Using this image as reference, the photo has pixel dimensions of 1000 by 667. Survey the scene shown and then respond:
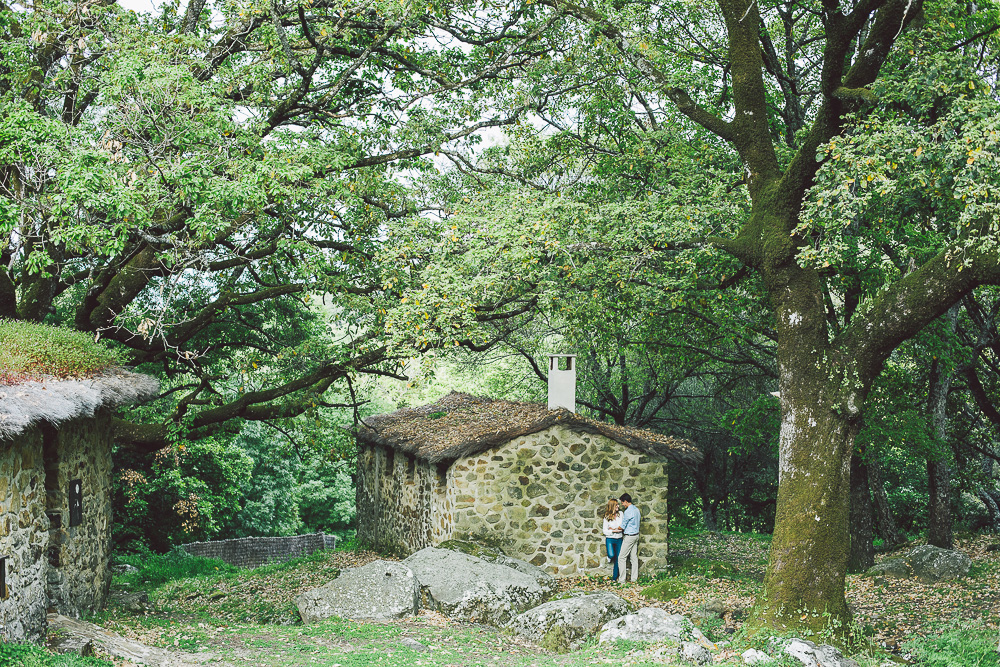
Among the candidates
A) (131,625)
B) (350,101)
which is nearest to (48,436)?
(131,625)

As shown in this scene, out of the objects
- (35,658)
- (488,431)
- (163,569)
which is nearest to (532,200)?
(488,431)

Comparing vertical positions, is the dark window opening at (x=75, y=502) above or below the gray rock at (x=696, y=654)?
above

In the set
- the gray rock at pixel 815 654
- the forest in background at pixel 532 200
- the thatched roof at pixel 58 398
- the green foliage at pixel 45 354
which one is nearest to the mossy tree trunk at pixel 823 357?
the forest in background at pixel 532 200

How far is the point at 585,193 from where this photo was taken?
1486 cm

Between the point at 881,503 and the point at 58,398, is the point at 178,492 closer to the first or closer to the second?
the point at 58,398

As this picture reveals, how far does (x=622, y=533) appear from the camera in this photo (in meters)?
14.1

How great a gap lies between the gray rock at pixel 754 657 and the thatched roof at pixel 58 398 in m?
6.80

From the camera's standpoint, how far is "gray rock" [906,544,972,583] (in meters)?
13.6

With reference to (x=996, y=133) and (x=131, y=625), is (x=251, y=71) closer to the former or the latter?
(x=131, y=625)

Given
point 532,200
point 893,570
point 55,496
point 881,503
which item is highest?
point 532,200

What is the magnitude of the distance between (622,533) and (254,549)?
601 inches

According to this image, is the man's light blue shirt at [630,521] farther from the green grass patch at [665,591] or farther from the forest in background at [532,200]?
the forest in background at [532,200]

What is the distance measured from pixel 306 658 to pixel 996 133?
8.38 metres

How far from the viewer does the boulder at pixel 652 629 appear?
8.52 m
